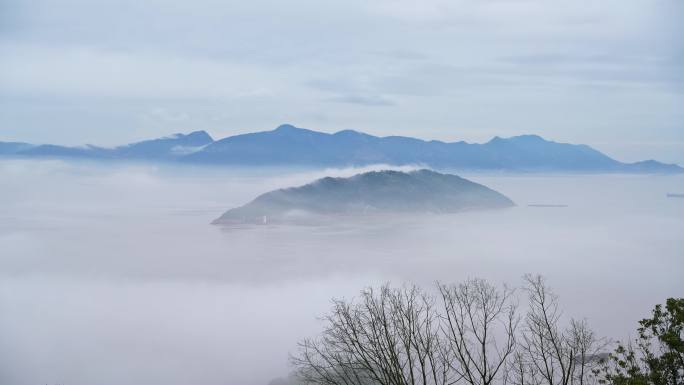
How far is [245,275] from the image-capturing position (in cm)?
10806

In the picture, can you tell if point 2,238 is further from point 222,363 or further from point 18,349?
point 222,363

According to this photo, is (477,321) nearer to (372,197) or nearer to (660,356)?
(660,356)

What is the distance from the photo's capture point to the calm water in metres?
65.5

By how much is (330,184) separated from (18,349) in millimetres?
98442

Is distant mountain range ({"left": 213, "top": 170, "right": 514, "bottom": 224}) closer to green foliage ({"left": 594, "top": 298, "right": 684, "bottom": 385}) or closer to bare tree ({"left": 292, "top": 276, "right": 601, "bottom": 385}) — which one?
bare tree ({"left": 292, "top": 276, "right": 601, "bottom": 385})

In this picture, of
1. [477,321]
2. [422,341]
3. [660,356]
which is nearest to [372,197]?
[477,321]

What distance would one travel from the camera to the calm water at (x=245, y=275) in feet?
215

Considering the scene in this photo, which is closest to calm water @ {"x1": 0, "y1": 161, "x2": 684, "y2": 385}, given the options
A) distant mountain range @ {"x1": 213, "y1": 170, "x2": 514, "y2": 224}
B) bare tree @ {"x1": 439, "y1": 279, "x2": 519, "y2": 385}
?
distant mountain range @ {"x1": 213, "y1": 170, "x2": 514, "y2": 224}

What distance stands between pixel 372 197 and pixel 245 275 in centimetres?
6442

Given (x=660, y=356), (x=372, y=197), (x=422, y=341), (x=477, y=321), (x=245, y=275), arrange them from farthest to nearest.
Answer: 1. (x=372, y=197)
2. (x=245, y=275)
3. (x=477, y=321)
4. (x=422, y=341)
5. (x=660, y=356)

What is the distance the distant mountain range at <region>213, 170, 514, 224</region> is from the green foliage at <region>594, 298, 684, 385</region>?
148045mm

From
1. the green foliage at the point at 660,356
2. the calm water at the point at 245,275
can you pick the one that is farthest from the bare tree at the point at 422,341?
the calm water at the point at 245,275

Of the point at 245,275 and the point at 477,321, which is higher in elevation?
the point at 477,321

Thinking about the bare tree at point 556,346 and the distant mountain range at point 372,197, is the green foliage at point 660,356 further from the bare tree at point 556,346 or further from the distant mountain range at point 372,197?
the distant mountain range at point 372,197
